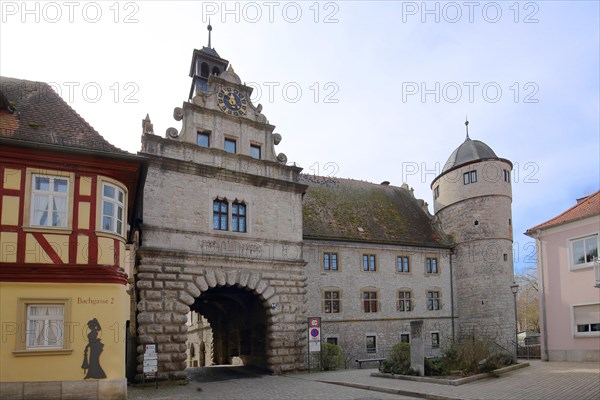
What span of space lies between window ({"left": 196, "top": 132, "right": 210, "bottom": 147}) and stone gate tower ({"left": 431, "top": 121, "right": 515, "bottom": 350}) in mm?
19606

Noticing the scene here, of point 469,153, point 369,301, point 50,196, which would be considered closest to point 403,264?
point 369,301

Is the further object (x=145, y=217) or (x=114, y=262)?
(x=145, y=217)

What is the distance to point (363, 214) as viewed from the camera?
114 ft

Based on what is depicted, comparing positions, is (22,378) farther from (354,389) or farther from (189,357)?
(189,357)

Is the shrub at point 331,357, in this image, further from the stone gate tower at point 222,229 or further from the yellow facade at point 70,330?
the yellow facade at point 70,330

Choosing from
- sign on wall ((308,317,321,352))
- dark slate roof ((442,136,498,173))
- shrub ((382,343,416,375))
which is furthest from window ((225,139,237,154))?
dark slate roof ((442,136,498,173))

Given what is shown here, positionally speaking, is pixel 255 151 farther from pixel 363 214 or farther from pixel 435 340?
pixel 435 340

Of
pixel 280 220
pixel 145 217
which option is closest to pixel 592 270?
pixel 280 220

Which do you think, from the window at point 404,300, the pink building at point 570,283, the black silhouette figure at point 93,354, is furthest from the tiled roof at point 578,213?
the black silhouette figure at point 93,354

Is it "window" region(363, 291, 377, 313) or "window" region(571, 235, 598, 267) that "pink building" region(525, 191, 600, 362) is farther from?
"window" region(363, 291, 377, 313)

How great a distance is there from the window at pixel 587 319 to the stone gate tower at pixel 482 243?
30.5 ft

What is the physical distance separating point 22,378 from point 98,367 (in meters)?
1.94

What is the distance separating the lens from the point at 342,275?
102 feet

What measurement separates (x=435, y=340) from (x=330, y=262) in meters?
9.61
